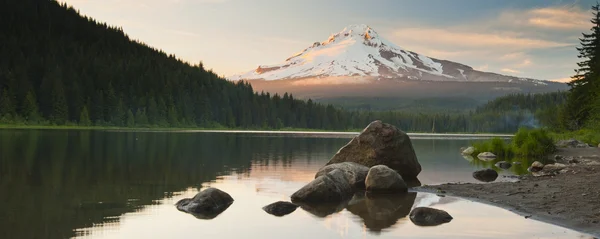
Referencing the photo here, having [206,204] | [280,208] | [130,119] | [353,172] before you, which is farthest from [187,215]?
[130,119]

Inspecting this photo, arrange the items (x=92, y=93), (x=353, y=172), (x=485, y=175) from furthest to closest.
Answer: (x=92, y=93)
(x=485, y=175)
(x=353, y=172)

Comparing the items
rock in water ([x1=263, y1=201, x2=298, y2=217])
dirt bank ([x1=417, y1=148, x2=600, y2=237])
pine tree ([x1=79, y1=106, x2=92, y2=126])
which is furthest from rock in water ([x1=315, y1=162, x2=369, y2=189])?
pine tree ([x1=79, y1=106, x2=92, y2=126])

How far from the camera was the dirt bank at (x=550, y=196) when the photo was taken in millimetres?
17609

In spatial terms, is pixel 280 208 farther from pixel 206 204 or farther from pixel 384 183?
pixel 384 183

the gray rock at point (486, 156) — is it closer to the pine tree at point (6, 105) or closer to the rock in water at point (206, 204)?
the rock in water at point (206, 204)

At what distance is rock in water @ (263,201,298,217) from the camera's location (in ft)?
65.7

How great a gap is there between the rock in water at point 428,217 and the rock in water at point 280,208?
422 centimetres

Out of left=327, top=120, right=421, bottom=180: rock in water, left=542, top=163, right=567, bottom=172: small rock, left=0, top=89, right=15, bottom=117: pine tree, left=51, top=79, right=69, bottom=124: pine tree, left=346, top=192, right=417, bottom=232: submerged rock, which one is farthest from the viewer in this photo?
left=51, top=79, right=69, bottom=124: pine tree

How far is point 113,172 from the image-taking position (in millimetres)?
31453

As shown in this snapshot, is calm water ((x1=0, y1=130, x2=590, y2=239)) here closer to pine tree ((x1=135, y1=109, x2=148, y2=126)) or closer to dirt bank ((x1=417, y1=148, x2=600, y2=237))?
dirt bank ((x1=417, y1=148, x2=600, y2=237))

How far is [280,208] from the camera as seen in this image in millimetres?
20266

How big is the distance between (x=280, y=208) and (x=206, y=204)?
8.43ft

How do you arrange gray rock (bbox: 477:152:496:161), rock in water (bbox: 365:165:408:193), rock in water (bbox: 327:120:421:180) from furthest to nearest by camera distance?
gray rock (bbox: 477:152:496:161) < rock in water (bbox: 327:120:421:180) < rock in water (bbox: 365:165:408:193)

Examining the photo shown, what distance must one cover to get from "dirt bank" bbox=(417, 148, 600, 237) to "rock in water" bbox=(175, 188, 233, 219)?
10096mm
